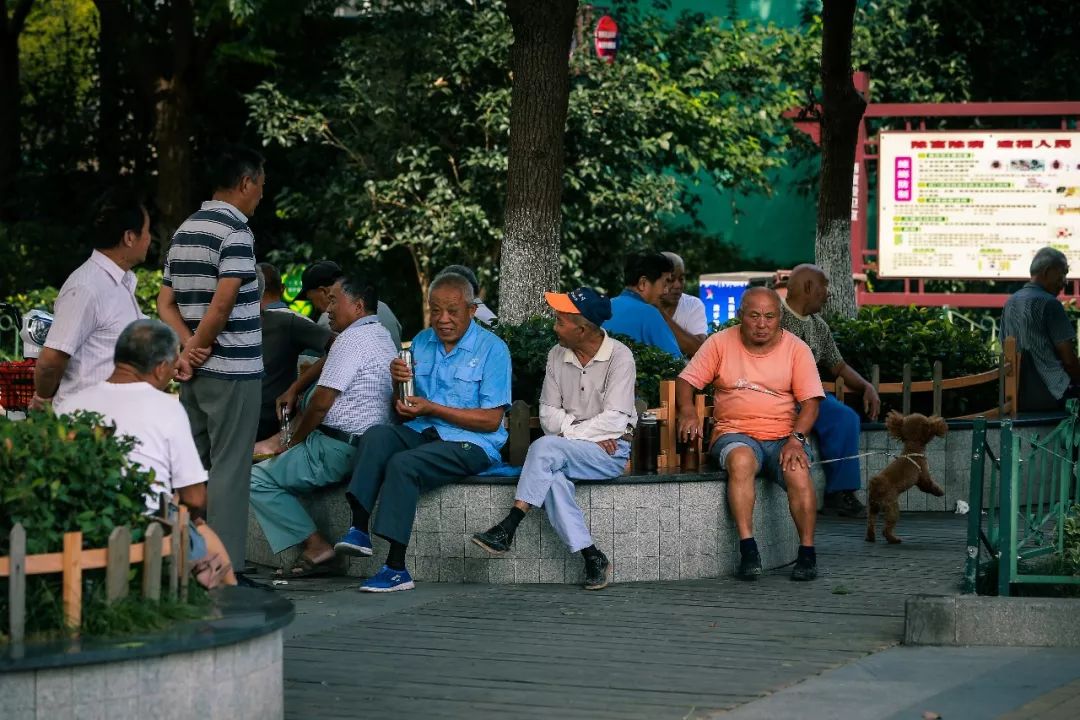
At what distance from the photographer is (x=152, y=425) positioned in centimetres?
641

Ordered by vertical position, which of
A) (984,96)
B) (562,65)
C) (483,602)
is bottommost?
(483,602)

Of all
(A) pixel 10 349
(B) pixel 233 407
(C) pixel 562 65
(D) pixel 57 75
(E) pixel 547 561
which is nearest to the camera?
(B) pixel 233 407

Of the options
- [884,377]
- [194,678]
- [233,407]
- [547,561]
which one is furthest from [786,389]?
[194,678]

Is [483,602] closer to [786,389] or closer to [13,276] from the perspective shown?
[786,389]

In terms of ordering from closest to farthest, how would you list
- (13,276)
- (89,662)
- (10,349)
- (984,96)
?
(89,662), (10,349), (13,276), (984,96)

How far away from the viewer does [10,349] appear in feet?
60.2

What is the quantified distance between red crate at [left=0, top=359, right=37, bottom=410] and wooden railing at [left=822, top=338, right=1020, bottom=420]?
4977 millimetres

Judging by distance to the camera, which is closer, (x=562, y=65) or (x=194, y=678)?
(x=194, y=678)

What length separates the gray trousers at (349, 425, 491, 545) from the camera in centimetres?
880

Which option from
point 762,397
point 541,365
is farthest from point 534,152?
point 762,397

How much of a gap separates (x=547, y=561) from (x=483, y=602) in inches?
24.6

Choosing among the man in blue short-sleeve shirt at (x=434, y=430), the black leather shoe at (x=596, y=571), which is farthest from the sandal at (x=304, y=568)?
the black leather shoe at (x=596, y=571)

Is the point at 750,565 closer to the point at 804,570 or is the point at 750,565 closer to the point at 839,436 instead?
the point at 804,570

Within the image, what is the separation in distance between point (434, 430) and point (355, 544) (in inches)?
27.1
